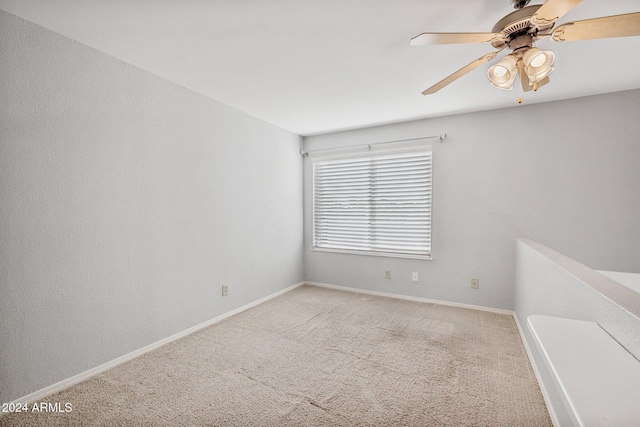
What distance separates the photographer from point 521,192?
3275 mm

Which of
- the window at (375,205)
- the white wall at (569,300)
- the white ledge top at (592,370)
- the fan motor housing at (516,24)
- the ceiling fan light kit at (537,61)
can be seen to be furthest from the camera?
the window at (375,205)

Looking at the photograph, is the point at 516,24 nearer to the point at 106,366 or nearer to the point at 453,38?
the point at 453,38

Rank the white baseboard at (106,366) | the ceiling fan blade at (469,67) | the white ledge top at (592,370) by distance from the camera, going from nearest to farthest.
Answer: the white ledge top at (592,370) → the ceiling fan blade at (469,67) → the white baseboard at (106,366)

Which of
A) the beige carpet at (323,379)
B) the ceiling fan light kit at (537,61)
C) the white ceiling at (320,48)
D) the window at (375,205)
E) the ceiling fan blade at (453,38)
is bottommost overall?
the beige carpet at (323,379)

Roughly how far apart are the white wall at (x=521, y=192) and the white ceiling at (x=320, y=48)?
0.95 feet

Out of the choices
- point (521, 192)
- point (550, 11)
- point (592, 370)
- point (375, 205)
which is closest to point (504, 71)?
A: point (550, 11)

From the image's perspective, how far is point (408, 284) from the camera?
3891 mm

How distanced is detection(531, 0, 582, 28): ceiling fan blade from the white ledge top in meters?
1.21

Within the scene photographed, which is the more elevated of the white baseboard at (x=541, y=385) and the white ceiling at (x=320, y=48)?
the white ceiling at (x=320, y=48)

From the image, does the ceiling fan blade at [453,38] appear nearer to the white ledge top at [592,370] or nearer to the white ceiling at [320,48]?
the white ceiling at [320,48]

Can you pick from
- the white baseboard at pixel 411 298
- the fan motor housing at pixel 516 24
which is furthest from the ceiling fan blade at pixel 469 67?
the white baseboard at pixel 411 298

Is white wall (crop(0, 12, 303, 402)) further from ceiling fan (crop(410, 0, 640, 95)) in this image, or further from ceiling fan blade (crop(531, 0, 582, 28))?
ceiling fan blade (crop(531, 0, 582, 28))

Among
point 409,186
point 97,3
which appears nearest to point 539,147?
point 409,186

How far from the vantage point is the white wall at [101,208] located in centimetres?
180
